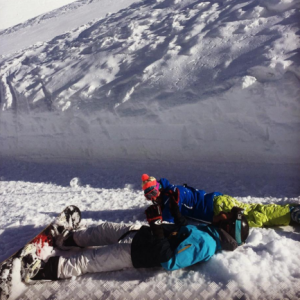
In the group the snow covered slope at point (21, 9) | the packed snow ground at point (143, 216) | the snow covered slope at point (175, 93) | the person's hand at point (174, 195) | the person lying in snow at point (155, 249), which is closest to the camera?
the packed snow ground at point (143, 216)

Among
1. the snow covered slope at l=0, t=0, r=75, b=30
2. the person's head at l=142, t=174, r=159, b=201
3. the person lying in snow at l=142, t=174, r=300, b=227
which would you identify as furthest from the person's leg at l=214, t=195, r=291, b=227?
the snow covered slope at l=0, t=0, r=75, b=30

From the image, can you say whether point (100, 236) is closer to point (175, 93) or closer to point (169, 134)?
point (169, 134)

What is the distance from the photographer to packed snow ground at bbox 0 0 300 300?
2.09 metres

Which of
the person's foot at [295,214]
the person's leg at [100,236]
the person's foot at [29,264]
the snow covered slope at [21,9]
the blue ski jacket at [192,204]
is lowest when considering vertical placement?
the person's foot at [295,214]

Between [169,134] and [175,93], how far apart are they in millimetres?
607

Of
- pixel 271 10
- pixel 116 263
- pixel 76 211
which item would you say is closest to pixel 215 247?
pixel 116 263

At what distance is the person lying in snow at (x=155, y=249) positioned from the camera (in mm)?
2053

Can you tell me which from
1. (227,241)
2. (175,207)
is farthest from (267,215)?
(175,207)

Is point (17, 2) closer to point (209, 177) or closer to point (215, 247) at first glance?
point (209, 177)

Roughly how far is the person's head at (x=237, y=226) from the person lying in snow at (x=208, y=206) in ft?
0.39

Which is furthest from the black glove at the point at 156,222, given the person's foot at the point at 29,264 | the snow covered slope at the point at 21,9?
the snow covered slope at the point at 21,9

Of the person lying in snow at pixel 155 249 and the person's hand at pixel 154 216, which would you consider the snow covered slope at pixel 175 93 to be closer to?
the person lying in snow at pixel 155 249

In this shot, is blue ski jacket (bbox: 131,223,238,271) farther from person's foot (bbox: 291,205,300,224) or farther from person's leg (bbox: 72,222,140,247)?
person's foot (bbox: 291,205,300,224)

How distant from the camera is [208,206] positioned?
2.71m
